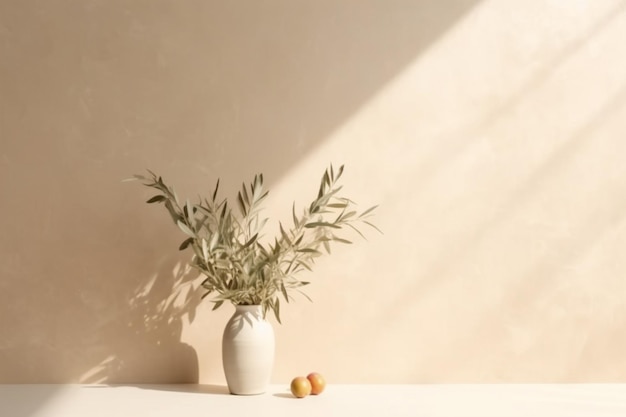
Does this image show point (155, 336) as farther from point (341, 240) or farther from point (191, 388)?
point (341, 240)

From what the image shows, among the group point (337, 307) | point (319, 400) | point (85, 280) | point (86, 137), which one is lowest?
point (319, 400)

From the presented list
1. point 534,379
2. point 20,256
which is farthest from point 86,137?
point 534,379

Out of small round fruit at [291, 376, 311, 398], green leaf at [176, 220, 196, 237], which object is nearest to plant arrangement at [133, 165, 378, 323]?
green leaf at [176, 220, 196, 237]

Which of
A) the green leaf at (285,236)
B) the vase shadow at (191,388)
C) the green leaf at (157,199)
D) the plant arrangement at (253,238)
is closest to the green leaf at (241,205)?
the plant arrangement at (253,238)

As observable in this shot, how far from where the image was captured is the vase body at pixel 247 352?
199 cm

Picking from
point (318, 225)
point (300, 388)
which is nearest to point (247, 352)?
point (300, 388)

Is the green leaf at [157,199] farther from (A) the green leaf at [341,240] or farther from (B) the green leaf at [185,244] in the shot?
(A) the green leaf at [341,240]

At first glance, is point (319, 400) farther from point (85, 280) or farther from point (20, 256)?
point (20, 256)

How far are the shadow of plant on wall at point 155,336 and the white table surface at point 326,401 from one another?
62 millimetres

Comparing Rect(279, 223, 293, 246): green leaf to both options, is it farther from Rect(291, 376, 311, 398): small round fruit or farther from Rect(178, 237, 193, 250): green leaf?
Rect(291, 376, 311, 398): small round fruit

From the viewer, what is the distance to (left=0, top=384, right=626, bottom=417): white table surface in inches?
70.6

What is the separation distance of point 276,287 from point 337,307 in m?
0.27

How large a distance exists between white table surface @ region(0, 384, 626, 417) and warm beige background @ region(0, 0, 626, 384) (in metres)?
0.11

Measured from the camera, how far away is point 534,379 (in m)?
2.29
